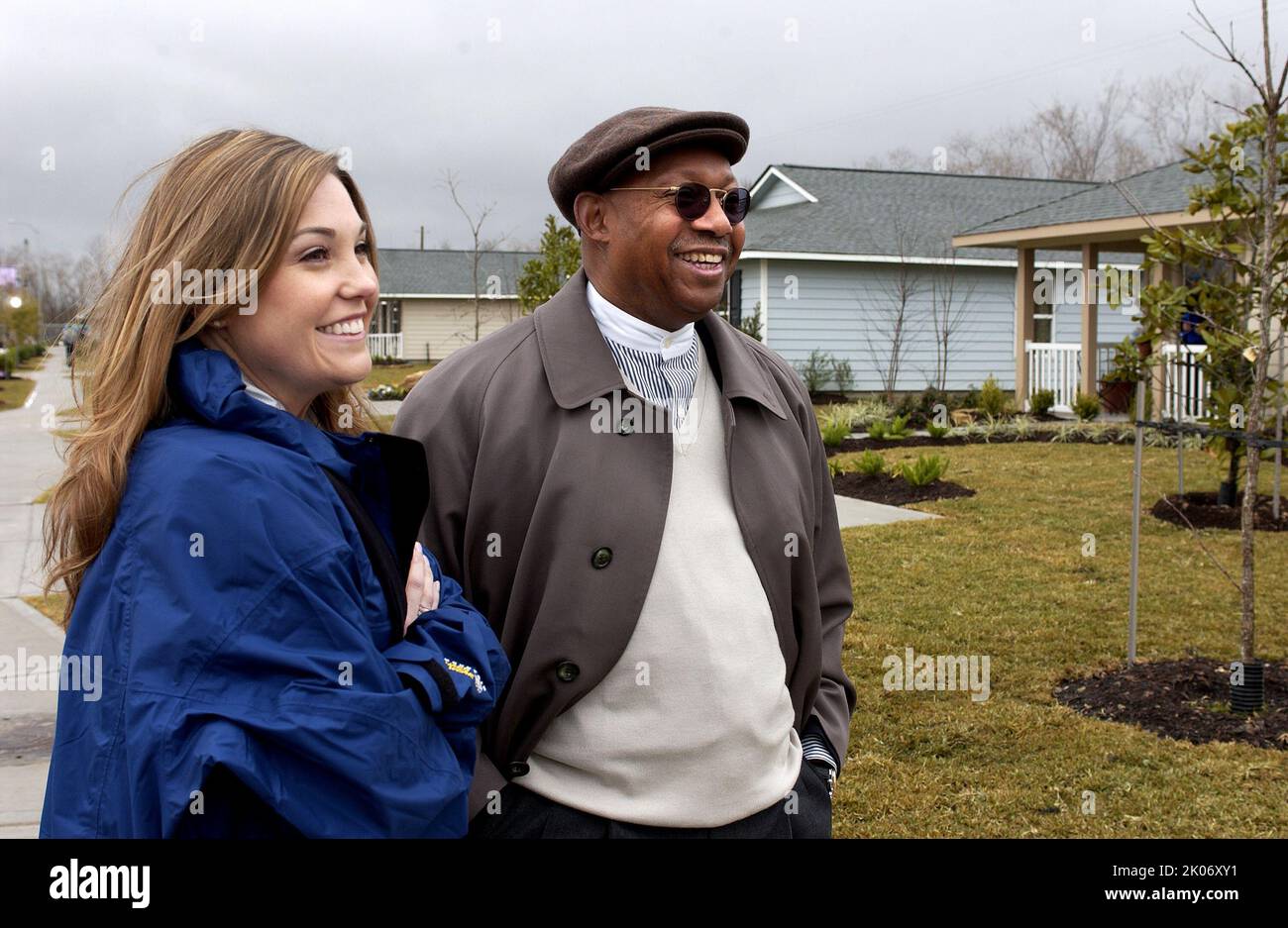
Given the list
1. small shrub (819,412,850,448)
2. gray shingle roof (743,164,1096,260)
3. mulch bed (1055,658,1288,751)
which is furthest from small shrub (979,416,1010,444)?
mulch bed (1055,658,1288,751)

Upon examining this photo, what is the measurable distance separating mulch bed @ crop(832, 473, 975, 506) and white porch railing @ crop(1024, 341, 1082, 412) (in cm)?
836

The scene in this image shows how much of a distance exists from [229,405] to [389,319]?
49480 millimetres

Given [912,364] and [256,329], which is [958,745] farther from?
[912,364]

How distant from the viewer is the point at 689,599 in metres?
2.29

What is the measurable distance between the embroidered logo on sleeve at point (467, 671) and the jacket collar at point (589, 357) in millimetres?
714

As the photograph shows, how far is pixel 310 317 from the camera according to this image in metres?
1.81

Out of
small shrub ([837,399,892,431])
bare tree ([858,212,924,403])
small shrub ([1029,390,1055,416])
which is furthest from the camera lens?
bare tree ([858,212,924,403])

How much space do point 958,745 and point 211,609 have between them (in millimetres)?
4599

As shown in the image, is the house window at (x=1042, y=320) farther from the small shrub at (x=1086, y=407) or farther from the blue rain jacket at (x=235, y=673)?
the blue rain jacket at (x=235, y=673)

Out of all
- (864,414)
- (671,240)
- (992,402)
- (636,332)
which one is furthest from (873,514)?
(671,240)

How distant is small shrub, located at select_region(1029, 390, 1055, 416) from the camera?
1962 centimetres

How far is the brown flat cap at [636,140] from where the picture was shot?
2387 millimetres

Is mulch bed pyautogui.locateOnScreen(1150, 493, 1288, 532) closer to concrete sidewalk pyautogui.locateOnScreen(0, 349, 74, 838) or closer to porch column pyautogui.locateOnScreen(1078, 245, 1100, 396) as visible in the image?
porch column pyautogui.locateOnScreen(1078, 245, 1100, 396)

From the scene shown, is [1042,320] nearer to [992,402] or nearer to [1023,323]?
[1023,323]
